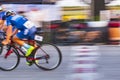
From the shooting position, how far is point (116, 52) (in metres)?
15.1

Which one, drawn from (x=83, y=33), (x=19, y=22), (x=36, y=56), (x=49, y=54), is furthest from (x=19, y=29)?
(x=83, y=33)

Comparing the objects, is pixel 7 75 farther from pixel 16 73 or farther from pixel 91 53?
pixel 91 53

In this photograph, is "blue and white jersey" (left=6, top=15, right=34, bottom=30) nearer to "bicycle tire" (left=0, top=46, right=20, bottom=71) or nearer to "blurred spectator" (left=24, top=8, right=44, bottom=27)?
"bicycle tire" (left=0, top=46, right=20, bottom=71)

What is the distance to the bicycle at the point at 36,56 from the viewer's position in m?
11.5

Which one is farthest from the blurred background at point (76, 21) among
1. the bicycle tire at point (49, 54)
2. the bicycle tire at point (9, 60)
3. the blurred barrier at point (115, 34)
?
the bicycle tire at point (9, 60)

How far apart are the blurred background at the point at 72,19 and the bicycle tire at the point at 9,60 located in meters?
5.11

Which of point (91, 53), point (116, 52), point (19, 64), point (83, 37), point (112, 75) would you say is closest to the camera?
point (91, 53)

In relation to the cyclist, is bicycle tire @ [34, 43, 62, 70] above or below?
below

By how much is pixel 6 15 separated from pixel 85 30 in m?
5.46

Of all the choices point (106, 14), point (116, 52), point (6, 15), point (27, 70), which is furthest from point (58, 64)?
point (106, 14)

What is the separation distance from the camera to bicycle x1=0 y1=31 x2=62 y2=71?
1148cm

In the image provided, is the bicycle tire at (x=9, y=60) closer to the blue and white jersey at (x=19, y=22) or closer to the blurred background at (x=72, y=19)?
the blue and white jersey at (x=19, y=22)

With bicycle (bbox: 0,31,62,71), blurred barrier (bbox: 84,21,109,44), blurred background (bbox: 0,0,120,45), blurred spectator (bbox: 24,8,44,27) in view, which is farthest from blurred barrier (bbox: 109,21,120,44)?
bicycle (bbox: 0,31,62,71)

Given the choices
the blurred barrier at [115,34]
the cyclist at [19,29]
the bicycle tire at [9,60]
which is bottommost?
the blurred barrier at [115,34]
